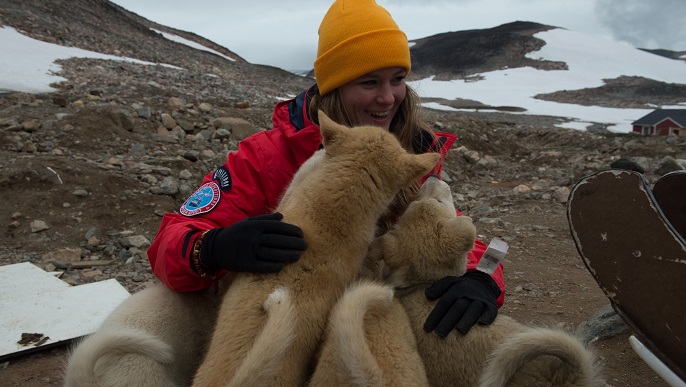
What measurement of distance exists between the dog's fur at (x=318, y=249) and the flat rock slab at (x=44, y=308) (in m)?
2.16

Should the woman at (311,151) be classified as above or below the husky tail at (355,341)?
above

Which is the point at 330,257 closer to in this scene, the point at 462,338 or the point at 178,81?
the point at 462,338

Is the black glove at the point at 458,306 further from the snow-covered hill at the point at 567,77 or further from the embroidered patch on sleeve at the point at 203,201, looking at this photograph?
the snow-covered hill at the point at 567,77

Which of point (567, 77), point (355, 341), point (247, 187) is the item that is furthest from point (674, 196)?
point (567, 77)

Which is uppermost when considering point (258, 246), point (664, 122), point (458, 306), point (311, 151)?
point (311, 151)

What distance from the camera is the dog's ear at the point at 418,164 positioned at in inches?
84.1

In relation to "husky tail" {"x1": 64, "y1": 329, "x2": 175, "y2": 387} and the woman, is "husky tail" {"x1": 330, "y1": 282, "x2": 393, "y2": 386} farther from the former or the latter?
"husky tail" {"x1": 64, "y1": 329, "x2": 175, "y2": 387}

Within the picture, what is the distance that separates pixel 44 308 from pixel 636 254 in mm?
3841

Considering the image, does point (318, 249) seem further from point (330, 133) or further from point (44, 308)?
point (44, 308)

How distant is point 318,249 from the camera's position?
6.55 feet

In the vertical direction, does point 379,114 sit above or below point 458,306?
above

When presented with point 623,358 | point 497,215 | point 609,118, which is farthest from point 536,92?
point 623,358

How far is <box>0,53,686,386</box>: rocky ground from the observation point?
4500 millimetres

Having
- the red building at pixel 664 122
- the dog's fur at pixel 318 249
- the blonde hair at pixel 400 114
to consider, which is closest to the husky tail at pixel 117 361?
the dog's fur at pixel 318 249
